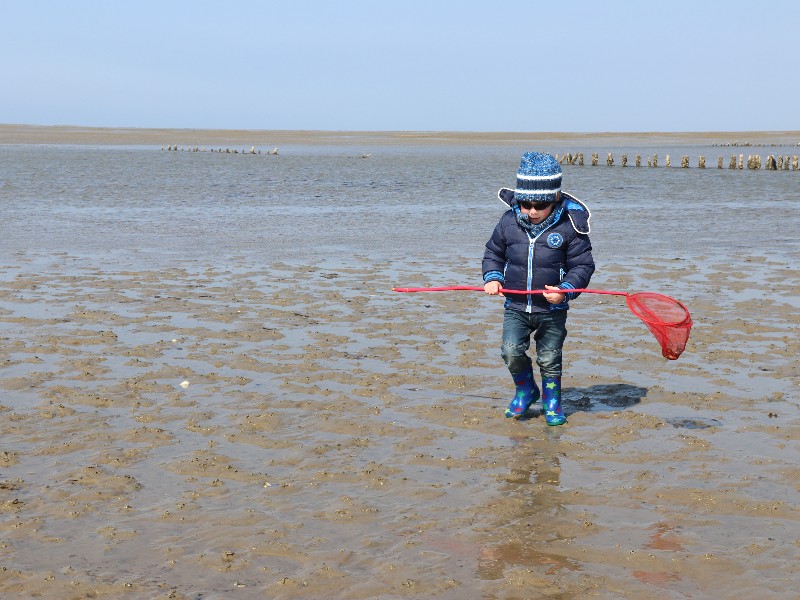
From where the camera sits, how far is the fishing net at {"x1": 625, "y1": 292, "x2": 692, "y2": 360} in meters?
7.33

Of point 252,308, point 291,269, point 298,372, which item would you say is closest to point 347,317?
point 252,308

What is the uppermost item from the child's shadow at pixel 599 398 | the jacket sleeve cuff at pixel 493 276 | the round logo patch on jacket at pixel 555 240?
the round logo patch on jacket at pixel 555 240

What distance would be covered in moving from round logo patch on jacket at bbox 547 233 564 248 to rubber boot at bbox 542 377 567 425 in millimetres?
1045

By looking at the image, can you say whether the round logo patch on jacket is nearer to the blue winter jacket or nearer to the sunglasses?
the blue winter jacket

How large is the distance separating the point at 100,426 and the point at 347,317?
4.52 m

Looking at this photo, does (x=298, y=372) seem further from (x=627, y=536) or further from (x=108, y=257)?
(x=108, y=257)

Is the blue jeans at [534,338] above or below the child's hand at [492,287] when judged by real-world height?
below

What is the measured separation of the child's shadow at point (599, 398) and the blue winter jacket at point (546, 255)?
3.19ft

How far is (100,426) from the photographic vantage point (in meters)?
7.26

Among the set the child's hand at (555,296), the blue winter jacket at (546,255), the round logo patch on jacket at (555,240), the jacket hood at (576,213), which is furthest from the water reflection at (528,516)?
the jacket hood at (576,213)

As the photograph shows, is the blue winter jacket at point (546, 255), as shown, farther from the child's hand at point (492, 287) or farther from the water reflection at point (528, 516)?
the water reflection at point (528, 516)

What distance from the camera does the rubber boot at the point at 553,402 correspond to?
746cm

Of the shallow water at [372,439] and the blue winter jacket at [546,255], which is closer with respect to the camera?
the shallow water at [372,439]

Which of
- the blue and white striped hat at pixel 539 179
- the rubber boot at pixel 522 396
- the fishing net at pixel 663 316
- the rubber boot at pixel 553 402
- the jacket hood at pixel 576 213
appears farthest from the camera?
the rubber boot at pixel 522 396
